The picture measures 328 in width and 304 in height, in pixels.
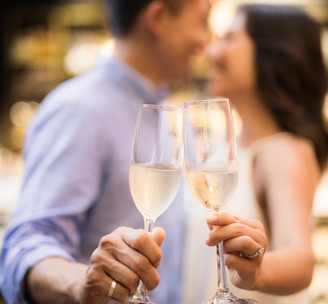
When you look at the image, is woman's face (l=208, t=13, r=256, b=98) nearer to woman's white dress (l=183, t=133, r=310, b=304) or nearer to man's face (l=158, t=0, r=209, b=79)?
man's face (l=158, t=0, r=209, b=79)

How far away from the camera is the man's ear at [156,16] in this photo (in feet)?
6.20

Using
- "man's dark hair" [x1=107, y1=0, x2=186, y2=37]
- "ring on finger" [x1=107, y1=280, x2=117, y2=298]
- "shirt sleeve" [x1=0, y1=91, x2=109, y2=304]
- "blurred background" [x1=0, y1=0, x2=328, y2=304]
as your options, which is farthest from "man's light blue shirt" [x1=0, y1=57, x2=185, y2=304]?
"blurred background" [x1=0, y1=0, x2=328, y2=304]

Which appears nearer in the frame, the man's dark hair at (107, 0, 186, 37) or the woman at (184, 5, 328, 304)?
the woman at (184, 5, 328, 304)

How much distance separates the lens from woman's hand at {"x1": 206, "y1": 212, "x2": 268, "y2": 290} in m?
0.99

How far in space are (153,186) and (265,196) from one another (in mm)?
832

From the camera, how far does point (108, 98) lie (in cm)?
173

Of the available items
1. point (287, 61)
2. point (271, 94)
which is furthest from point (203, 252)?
point (287, 61)

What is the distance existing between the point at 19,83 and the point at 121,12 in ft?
12.4

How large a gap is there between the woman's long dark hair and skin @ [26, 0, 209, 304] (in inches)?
8.0

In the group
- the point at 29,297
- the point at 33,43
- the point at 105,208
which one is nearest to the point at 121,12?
the point at 105,208

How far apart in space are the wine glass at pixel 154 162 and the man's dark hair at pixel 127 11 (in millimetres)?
894

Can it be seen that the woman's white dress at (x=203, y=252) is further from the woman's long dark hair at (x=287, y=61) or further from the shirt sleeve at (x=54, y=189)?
the shirt sleeve at (x=54, y=189)

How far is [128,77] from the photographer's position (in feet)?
6.02

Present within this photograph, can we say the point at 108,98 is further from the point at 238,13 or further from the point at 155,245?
the point at 155,245
